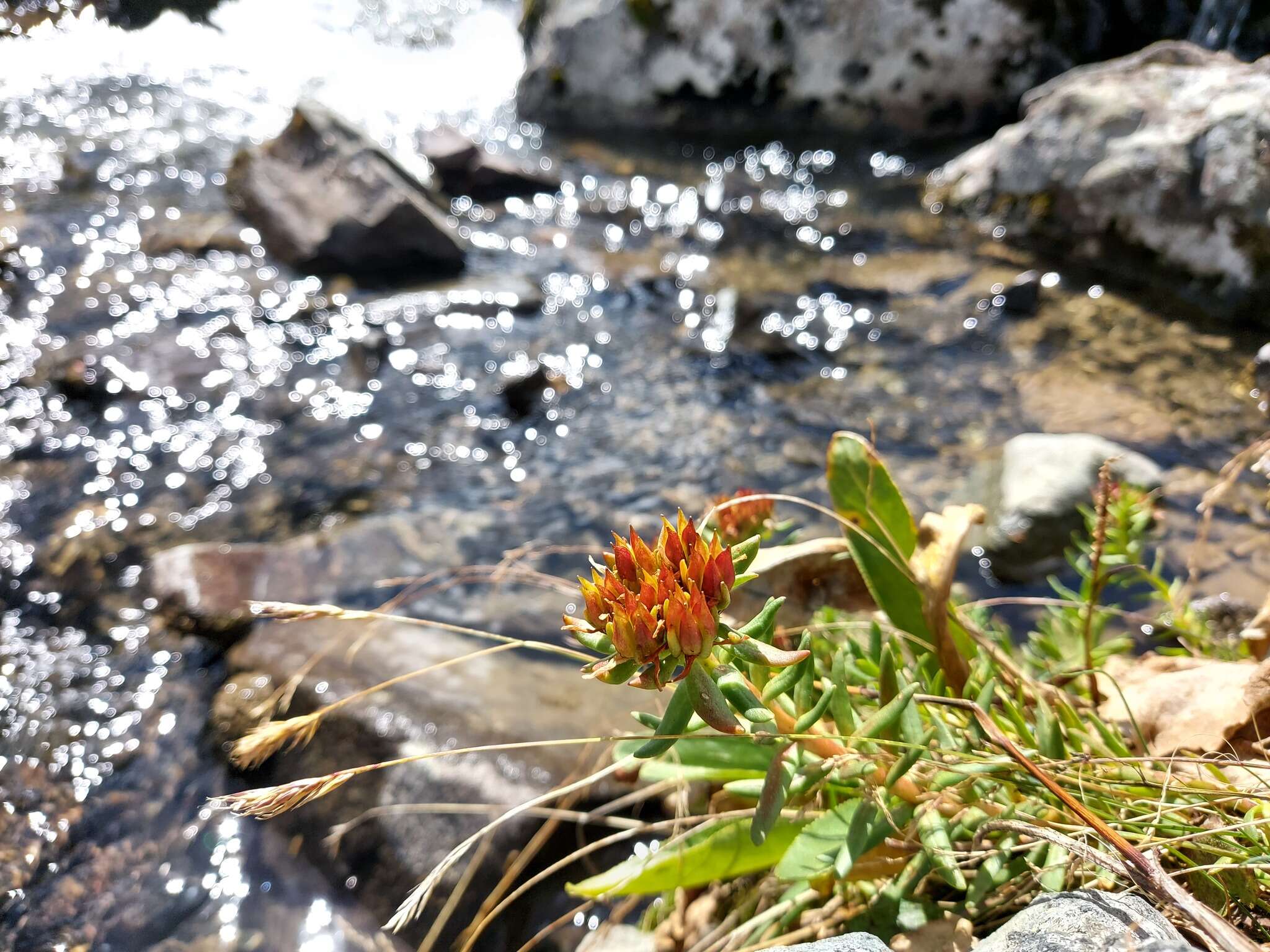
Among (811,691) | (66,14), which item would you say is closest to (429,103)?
(66,14)

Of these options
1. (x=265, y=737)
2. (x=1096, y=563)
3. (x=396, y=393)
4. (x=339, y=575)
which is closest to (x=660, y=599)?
(x=265, y=737)

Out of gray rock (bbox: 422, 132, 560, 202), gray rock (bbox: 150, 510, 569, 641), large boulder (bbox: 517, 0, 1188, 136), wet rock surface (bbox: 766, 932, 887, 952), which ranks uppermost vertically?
large boulder (bbox: 517, 0, 1188, 136)

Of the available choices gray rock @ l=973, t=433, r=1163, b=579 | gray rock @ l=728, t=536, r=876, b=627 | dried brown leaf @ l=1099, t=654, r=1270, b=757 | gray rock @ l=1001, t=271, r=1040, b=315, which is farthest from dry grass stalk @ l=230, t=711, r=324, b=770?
gray rock @ l=1001, t=271, r=1040, b=315

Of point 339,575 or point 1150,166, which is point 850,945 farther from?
point 1150,166

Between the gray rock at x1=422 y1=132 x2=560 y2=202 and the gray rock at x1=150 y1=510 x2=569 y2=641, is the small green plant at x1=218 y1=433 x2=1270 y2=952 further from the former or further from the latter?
the gray rock at x1=422 y1=132 x2=560 y2=202

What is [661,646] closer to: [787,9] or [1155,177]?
[1155,177]

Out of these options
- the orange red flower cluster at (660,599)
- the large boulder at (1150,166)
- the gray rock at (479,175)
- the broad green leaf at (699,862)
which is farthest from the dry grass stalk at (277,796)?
the gray rock at (479,175)
